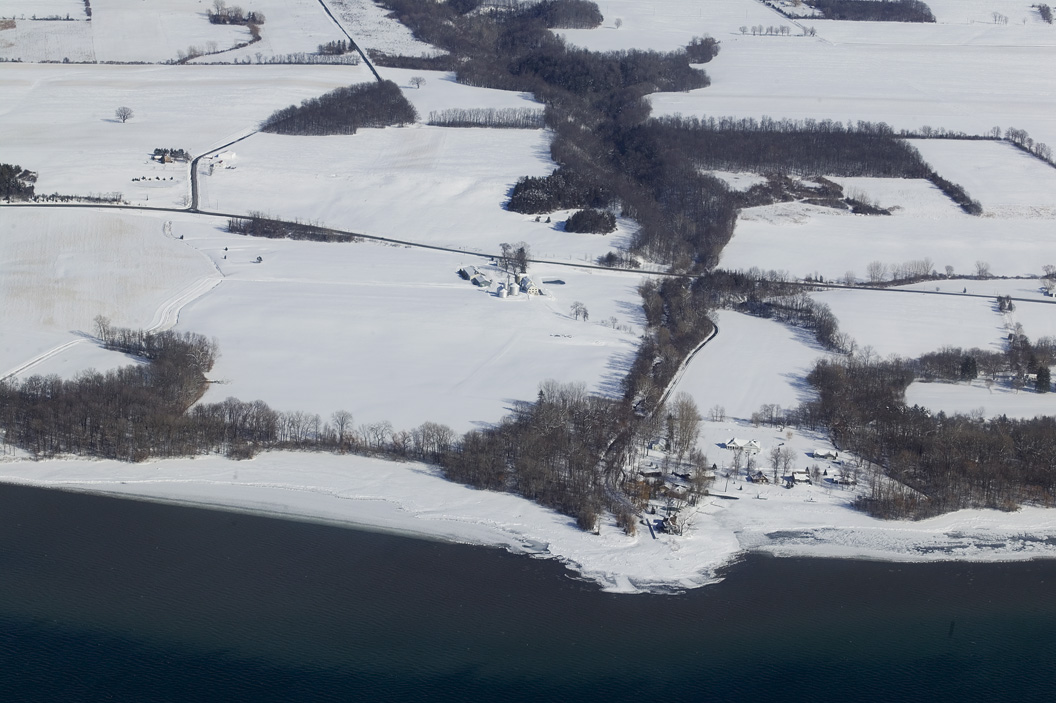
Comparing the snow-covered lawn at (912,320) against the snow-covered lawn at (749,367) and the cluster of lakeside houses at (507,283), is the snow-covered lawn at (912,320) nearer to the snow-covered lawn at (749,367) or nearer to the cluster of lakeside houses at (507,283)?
the snow-covered lawn at (749,367)

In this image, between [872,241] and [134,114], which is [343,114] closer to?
[134,114]

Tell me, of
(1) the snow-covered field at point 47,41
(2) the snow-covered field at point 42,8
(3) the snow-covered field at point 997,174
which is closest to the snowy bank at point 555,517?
(3) the snow-covered field at point 997,174

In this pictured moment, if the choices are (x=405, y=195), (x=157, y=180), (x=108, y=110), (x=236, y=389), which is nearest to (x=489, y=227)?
(x=405, y=195)

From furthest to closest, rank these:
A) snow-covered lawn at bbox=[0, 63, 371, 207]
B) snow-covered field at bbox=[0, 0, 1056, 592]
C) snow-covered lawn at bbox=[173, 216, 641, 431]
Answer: snow-covered lawn at bbox=[0, 63, 371, 207], snow-covered lawn at bbox=[173, 216, 641, 431], snow-covered field at bbox=[0, 0, 1056, 592]

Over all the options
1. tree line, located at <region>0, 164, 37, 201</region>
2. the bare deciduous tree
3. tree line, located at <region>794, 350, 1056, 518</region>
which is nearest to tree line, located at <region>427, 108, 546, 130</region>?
tree line, located at <region>0, 164, 37, 201</region>

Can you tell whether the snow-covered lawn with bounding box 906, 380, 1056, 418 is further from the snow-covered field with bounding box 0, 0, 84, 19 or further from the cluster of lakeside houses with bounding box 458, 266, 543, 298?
the snow-covered field with bounding box 0, 0, 84, 19

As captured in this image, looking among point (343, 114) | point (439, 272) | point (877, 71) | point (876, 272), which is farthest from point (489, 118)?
point (877, 71)

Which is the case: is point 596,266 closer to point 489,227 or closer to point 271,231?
point 489,227
